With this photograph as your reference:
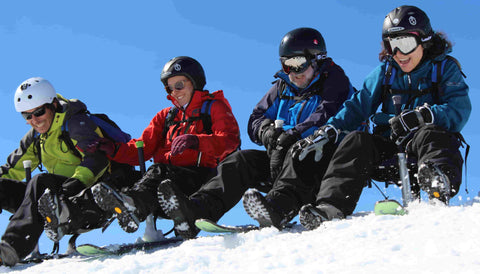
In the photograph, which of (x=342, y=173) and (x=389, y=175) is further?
(x=389, y=175)

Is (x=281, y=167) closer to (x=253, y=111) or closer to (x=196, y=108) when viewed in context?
(x=253, y=111)

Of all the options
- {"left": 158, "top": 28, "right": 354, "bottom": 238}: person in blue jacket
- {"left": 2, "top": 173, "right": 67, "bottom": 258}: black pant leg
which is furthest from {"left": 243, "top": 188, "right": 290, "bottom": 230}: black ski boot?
{"left": 2, "top": 173, "right": 67, "bottom": 258}: black pant leg

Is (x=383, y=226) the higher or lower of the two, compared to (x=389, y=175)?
lower

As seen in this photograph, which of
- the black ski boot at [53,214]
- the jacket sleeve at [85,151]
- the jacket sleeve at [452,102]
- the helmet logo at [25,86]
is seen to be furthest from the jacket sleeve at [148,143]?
the jacket sleeve at [452,102]

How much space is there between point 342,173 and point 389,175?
0.86 metres

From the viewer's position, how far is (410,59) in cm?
663

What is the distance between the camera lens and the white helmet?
8.72 metres

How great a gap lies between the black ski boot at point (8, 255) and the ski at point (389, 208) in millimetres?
4375

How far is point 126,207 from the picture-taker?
6898 mm

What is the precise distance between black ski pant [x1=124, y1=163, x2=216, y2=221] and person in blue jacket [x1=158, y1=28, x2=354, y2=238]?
71cm

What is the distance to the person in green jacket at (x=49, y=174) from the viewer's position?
755 cm

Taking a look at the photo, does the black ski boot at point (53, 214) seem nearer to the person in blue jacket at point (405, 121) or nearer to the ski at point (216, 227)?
the ski at point (216, 227)

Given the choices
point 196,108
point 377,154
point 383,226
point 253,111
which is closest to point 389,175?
point 377,154

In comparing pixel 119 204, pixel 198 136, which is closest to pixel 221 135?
pixel 198 136
